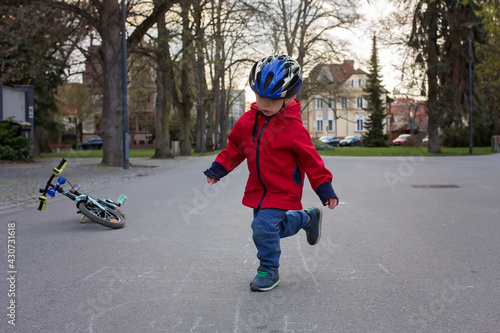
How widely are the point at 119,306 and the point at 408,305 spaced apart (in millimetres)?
2037

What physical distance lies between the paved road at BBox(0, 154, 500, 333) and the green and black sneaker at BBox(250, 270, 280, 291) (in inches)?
3.4

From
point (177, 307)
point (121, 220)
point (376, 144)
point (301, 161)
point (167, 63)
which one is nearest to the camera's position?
point (177, 307)

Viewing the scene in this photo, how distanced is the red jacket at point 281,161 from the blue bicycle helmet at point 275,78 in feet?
0.58

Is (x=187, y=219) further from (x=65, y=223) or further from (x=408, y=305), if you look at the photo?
(x=408, y=305)

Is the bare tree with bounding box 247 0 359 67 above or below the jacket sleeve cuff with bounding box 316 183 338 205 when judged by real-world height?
above

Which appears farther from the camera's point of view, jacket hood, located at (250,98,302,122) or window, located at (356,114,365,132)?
window, located at (356,114,365,132)

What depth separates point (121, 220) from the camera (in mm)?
7461

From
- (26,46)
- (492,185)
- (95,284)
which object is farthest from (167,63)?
(95,284)

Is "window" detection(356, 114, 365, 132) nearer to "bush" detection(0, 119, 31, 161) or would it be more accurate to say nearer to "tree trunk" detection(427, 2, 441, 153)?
"tree trunk" detection(427, 2, 441, 153)

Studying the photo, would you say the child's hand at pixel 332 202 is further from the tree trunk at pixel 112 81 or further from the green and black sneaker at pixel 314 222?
the tree trunk at pixel 112 81

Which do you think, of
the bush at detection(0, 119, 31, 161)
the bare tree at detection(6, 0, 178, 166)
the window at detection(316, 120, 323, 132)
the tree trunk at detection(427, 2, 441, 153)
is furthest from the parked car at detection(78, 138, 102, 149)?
the bare tree at detection(6, 0, 178, 166)

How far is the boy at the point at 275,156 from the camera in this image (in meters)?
4.04

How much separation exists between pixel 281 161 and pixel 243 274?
1248 millimetres

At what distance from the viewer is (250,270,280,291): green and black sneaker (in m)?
4.22
